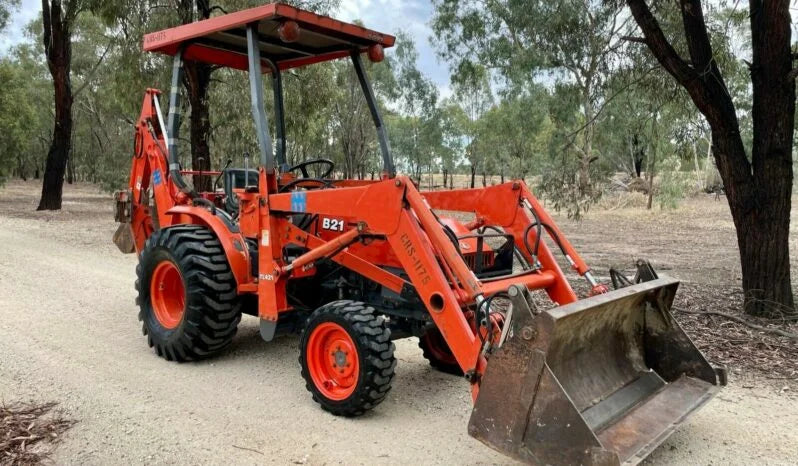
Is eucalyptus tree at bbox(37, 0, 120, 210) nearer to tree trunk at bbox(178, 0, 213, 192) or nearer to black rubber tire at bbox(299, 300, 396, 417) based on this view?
tree trunk at bbox(178, 0, 213, 192)

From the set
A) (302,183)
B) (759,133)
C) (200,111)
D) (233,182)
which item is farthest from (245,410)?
(200,111)

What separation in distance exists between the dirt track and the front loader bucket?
280 mm

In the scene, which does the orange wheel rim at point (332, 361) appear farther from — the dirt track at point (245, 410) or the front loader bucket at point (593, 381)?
the front loader bucket at point (593, 381)

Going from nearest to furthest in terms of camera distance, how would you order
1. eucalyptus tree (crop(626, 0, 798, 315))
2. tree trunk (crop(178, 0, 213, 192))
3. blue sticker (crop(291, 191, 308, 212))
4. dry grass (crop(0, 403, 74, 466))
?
dry grass (crop(0, 403, 74, 466)) → blue sticker (crop(291, 191, 308, 212)) → eucalyptus tree (crop(626, 0, 798, 315)) → tree trunk (crop(178, 0, 213, 192))

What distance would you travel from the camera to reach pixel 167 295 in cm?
535

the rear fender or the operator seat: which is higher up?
the operator seat

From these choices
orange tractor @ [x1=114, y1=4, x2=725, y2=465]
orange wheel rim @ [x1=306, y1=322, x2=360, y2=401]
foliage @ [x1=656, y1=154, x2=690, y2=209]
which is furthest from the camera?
foliage @ [x1=656, y1=154, x2=690, y2=209]

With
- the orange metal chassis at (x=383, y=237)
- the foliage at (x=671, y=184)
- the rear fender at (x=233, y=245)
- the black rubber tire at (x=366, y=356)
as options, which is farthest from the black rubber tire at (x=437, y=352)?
the foliage at (x=671, y=184)

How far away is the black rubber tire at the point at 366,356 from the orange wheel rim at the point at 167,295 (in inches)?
75.6

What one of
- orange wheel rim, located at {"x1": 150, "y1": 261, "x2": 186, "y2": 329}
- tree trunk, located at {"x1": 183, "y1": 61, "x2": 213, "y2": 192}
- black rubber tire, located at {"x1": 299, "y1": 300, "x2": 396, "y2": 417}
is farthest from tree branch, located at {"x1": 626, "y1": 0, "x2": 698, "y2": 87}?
tree trunk, located at {"x1": 183, "y1": 61, "x2": 213, "y2": 192}

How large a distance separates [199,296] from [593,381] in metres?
2.90

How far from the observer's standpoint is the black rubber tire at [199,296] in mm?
4727

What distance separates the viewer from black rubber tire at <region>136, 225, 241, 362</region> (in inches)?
186

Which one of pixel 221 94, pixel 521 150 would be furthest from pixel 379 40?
pixel 521 150
